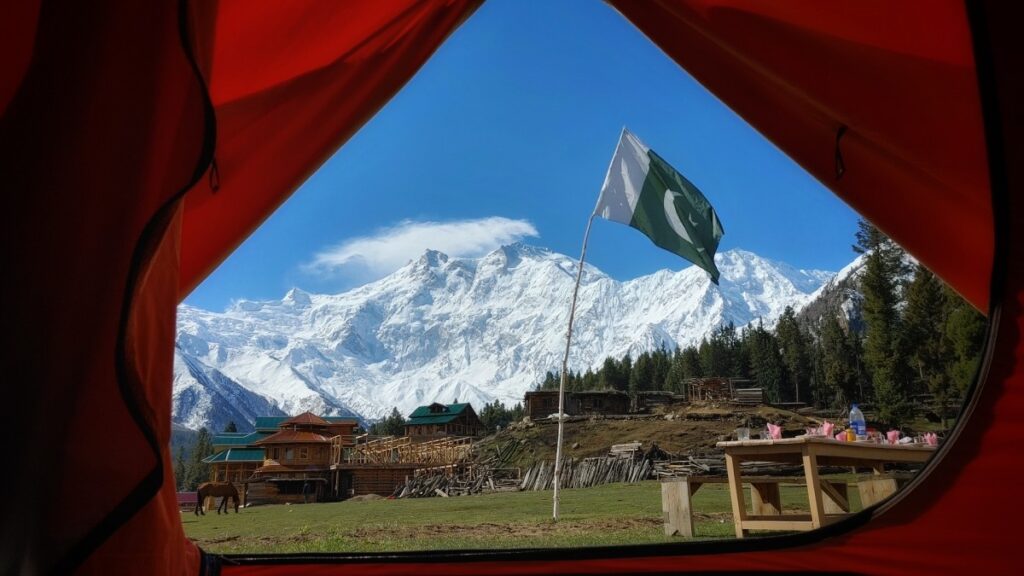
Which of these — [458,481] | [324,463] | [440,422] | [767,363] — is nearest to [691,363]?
[767,363]

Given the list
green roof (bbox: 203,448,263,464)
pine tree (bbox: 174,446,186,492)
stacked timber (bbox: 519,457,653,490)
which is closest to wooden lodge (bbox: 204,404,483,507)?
green roof (bbox: 203,448,263,464)

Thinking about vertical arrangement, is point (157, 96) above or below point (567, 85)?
below

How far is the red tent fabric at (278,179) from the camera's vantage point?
37.8 inches

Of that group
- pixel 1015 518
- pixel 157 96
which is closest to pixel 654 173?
pixel 1015 518

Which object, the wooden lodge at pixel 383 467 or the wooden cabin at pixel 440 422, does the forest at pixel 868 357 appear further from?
the wooden lodge at pixel 383 467

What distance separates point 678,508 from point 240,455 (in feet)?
103

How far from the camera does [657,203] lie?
300 inches

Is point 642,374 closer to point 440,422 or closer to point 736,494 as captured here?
point 440,422

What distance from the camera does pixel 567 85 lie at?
17016 mm

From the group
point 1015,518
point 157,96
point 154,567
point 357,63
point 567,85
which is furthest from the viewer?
point 567,85

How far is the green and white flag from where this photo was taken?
272 inches

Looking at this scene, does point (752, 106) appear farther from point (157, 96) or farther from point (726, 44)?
point (157, 96)

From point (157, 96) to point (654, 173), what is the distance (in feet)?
22.9

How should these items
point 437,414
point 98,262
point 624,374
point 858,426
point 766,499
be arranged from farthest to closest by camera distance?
point 624,374
point 437,414
point 766,499
point 858,426
point 98,262
